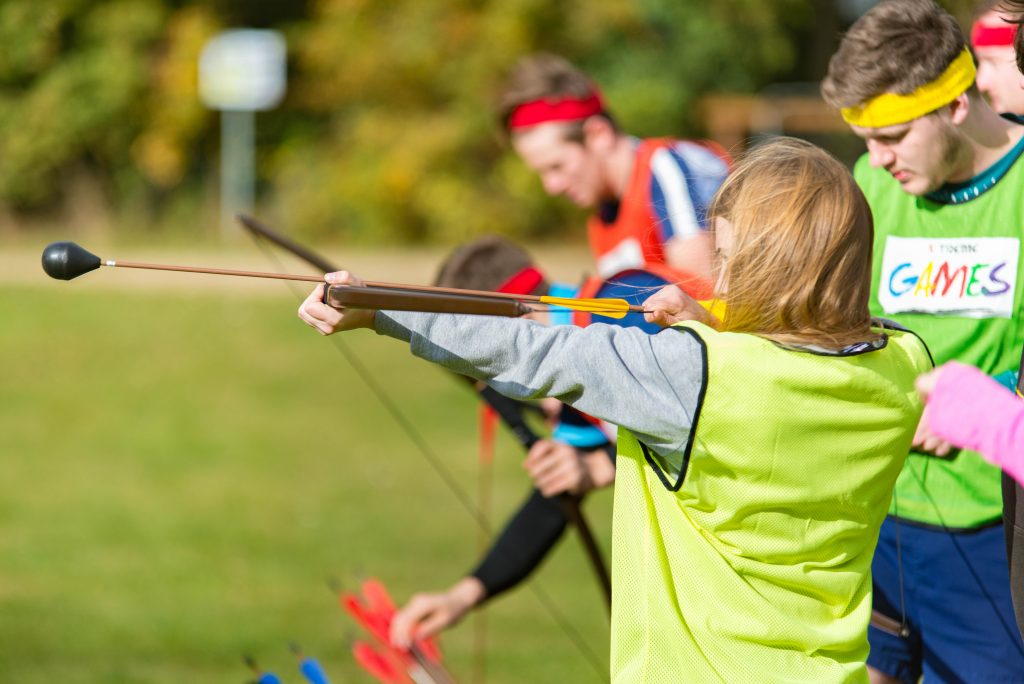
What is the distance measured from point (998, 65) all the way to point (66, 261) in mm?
1742

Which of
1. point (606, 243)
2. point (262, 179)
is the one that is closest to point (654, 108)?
point (262, 179)

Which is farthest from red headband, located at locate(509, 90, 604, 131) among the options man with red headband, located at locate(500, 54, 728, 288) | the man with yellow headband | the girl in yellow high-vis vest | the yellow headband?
the girl in yellow high-vis vest

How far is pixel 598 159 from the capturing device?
396 centimetres

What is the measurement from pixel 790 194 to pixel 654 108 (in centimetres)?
1597

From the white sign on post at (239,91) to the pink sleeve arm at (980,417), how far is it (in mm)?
14323

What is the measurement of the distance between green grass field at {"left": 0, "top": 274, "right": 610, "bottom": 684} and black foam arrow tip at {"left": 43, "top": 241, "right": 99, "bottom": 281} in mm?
3141

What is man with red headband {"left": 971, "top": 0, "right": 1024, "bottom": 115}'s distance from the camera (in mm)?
2484

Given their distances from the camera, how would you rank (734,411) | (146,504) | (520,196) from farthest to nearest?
1. (520,196)
2. (146,504)
3. (734,411)

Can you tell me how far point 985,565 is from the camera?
103 inches

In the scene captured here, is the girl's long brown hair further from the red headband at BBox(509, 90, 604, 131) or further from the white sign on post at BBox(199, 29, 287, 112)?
the white sign on post at BBox(199, 29, 287, 112)

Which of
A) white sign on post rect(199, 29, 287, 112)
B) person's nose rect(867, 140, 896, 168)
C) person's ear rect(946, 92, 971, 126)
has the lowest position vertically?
white sign on post rect(199, 29, 287, 112)

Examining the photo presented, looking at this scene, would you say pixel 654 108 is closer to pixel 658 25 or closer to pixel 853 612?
pixel 658 25

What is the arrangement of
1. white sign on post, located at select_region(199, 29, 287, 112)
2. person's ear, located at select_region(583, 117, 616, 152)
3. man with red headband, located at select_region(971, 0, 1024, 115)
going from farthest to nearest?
white sign on post, located at select_region(199, 29, 287, 112), person's ear, located at select_region(583, 117, 616, 152), man with red headband, located at select_region(971, 0, 1024, 115)

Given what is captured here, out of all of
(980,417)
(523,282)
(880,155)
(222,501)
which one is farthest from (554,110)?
(222,501)
